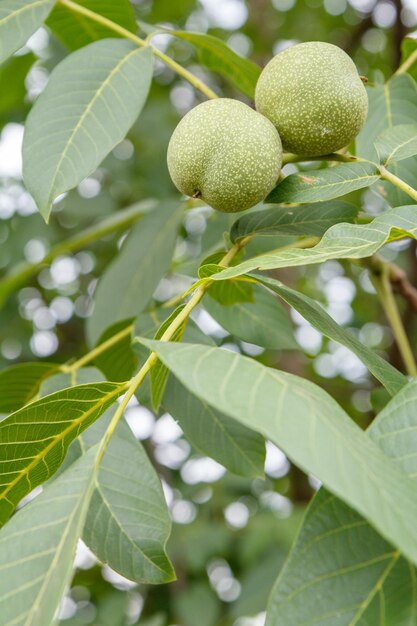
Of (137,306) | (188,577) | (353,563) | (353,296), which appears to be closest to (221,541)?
(188,577)

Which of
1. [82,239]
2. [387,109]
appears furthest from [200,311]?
[387,109]

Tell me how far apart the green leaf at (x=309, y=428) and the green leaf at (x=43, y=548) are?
0.13 m

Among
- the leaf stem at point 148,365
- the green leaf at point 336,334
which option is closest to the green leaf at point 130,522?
the leaf stem at point 148,365

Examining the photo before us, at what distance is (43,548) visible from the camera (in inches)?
23.2

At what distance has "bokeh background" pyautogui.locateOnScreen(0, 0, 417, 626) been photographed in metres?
2.01

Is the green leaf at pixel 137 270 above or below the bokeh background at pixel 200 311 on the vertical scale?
above

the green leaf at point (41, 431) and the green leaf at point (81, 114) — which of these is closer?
the green leaf at point (41, 431)

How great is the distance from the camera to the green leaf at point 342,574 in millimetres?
544

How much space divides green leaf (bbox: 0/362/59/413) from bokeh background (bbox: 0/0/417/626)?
0.75 meters

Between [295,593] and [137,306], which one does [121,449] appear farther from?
[137,306]

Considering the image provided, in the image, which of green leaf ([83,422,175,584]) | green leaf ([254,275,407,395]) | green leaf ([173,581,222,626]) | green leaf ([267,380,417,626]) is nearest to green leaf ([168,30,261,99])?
green leaf ([254,275,407,395])

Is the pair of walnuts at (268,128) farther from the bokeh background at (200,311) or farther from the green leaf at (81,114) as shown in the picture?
the bokeh background at (200,311)

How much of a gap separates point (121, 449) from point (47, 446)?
14 centimetres

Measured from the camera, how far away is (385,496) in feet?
1.56
